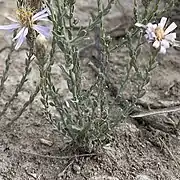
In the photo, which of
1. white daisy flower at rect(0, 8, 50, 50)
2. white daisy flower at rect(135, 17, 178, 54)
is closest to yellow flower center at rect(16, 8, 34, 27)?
white daisy flower at rect(0, 8, 50, 50)

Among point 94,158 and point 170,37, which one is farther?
point 94,158

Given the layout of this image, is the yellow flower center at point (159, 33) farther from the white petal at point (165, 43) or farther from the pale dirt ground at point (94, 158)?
the pale dirt ground at point (94, 158)

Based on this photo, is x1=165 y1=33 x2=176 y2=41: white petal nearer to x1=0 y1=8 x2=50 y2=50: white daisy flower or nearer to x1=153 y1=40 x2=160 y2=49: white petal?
x1=153 y1=40 x2=160 y2=49: white petal

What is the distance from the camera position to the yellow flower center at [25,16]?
60.8 inches

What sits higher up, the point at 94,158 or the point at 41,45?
the point at 41,45

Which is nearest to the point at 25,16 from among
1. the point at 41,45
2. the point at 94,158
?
the point at 41,45

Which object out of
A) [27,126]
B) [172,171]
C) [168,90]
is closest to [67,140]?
[27,126]

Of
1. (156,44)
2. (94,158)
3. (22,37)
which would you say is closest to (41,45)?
(22,37)

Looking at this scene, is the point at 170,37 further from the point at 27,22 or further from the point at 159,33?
the point at 27,22

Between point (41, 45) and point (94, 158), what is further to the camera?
point (94, 158)

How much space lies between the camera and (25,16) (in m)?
1.56

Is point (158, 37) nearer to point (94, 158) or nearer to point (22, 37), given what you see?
point (22, 37)

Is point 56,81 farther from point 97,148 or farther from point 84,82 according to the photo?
point 97,148

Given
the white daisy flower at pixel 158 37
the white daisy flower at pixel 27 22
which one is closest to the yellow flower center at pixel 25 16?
the white daisy flower at pixel 27 22
